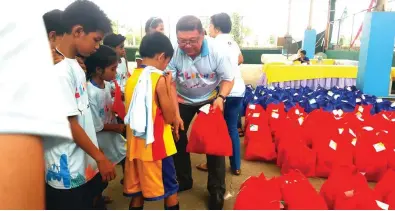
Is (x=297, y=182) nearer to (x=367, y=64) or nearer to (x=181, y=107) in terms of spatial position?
(x=181, y=107)

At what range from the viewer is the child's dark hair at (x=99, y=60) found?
6.39ft

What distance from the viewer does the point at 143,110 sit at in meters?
1.63

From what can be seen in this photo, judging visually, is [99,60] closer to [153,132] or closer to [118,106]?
[118,106]

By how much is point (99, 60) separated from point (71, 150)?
85 centimetres

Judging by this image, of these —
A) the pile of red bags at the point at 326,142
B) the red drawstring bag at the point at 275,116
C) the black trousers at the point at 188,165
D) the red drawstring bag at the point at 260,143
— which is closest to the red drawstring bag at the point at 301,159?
the pile of red bags at the point at 326,142

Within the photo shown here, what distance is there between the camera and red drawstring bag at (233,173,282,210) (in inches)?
48.4

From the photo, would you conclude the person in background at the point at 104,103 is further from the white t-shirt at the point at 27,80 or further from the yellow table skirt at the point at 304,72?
the yellow table skirt at the point at 304,72

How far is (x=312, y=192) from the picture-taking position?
1312 millimetres

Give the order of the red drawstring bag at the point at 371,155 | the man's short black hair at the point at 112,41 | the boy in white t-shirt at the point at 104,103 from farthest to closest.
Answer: the man's short black hair at the point at 112,41, the red drawstring bag at the point at 371,155, the boy in white t-shirt at the point at 104,103

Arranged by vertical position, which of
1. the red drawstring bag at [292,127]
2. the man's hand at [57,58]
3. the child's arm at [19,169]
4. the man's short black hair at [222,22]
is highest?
the man's short black hair at [222,22]

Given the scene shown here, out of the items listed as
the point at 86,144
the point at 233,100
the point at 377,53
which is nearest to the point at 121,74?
the point at 233,100

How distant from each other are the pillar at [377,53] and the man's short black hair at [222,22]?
267 centimetres

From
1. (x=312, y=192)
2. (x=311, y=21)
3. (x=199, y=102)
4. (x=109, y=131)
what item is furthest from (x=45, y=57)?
(x=311, y=21)

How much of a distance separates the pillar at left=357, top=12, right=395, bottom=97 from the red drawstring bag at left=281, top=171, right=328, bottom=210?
3.85m
